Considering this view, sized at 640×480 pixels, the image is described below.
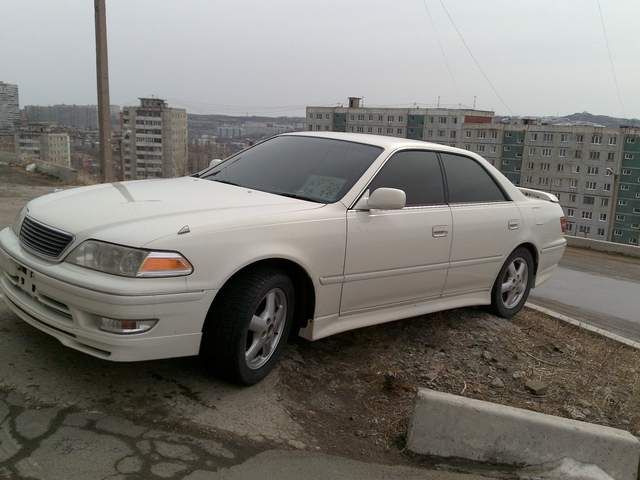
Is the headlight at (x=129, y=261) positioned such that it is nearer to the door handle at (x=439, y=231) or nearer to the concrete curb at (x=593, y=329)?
the door handle at (x=439, y=231)

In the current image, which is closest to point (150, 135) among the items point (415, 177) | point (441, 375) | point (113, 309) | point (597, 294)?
point (597, 294)

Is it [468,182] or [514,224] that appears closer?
[468,182]

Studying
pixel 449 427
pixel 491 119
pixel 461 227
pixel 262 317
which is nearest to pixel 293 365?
pixel 262 317

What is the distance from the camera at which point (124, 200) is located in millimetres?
3645

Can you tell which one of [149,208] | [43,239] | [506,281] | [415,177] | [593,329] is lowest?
[593,329]

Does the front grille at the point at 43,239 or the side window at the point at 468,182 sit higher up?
the side window at the point at 468,182

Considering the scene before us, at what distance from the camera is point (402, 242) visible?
13.8 feet

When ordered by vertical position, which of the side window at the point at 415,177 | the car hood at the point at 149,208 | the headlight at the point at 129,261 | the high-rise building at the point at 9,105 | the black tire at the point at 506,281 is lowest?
the black tire at the point at 506,281

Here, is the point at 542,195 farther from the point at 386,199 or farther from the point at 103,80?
the point at 103,80

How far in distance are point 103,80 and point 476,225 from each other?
862 centimetres

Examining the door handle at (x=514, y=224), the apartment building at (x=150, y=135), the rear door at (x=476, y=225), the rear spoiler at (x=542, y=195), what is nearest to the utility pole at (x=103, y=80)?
the apartment building at (x=150, y=135)

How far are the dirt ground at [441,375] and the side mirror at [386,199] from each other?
3.78ft

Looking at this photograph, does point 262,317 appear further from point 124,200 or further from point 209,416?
point 124,200

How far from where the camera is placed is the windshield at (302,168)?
163 inches
